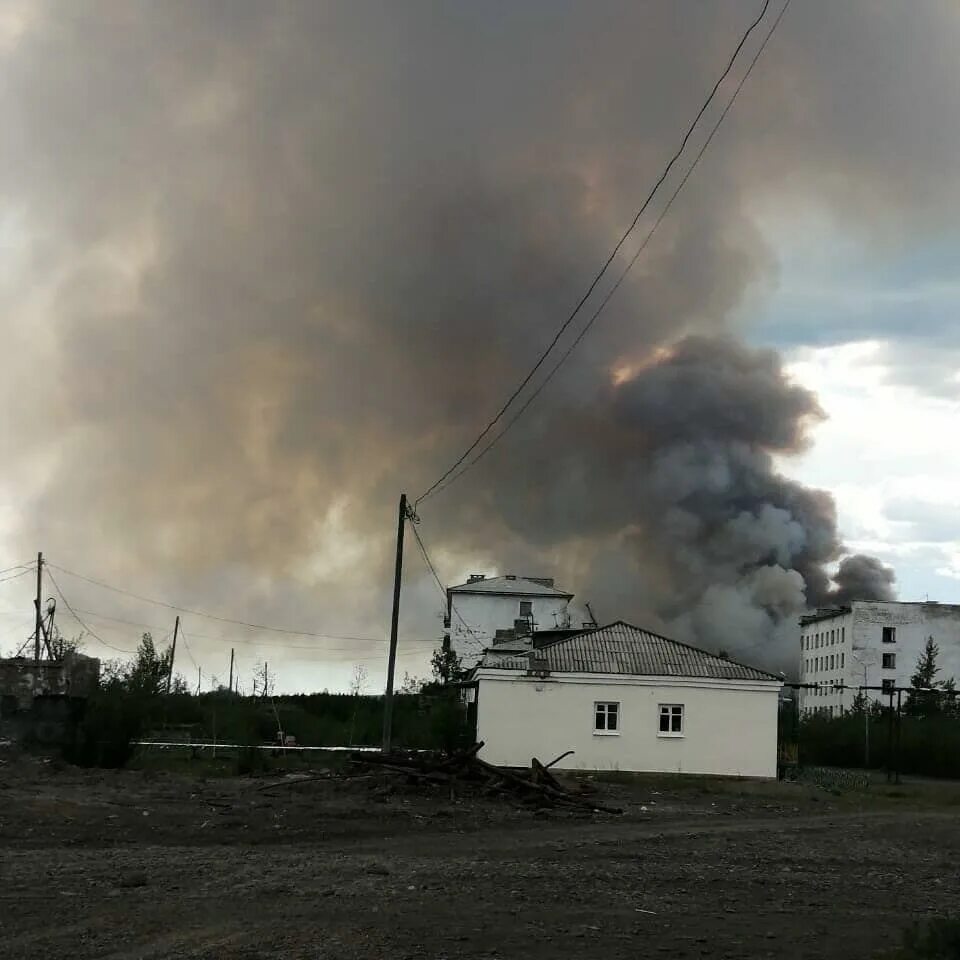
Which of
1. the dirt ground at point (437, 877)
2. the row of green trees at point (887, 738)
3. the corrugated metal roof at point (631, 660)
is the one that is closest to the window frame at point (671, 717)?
the corrugated metal roof at point (631, 660)

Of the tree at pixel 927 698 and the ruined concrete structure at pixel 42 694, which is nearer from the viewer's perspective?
the ruined concrete structure at pixel 42 694

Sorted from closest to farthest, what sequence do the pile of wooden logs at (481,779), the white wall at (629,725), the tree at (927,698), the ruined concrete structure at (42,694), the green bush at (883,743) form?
the pile of wooden logs at (481,779) < the ruined concrete structure at (42,694) < the white wall at (629,725) < the green bush at (883,743) < the tree at (927,698)

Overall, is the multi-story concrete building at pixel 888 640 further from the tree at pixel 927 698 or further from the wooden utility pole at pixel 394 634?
the wooden utility pole at pixel 394 634

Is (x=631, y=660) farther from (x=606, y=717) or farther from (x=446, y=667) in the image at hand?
(x=446, y=667)

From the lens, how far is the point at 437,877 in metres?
15.3

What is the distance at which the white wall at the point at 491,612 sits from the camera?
Result: 86.1m

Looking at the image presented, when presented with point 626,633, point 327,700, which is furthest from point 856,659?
point 626,633

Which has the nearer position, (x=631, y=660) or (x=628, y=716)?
(x=628, y=716)

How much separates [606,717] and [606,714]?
10cm

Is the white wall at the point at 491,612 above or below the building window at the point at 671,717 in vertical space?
above

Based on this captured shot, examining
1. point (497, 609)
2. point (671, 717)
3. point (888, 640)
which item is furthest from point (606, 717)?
point (888, 640)

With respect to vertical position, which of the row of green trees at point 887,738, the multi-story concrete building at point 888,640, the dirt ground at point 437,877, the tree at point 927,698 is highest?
the multi-story concrete building at point 888,640

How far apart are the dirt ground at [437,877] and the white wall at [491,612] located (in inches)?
2256

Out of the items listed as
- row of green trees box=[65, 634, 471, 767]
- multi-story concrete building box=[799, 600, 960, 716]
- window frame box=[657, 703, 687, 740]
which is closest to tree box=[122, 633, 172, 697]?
row of green trees box=[65, 634, 471, 767]
